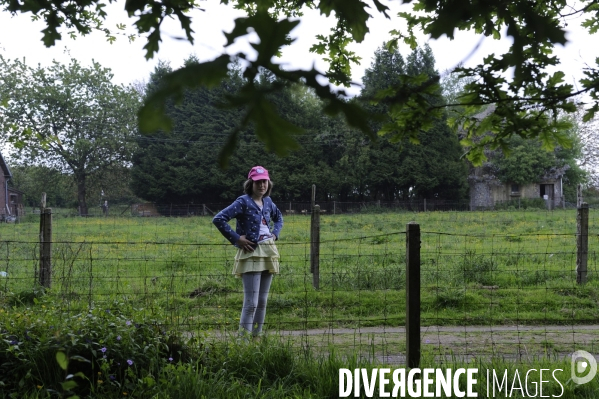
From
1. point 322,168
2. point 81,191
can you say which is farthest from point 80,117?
point 322,168

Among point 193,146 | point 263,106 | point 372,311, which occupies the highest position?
point 193,146

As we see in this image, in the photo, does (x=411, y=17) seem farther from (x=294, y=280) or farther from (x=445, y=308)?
(x=294, y=280)

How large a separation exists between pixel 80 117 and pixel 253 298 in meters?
46.2

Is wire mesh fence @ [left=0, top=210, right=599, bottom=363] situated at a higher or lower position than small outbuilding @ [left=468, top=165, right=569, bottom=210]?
lower

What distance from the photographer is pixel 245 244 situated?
5703 millimetres

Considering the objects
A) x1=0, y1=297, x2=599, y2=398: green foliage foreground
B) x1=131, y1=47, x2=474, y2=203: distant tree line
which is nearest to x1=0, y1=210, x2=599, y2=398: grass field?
x1=0, y1=297, x2=599, y2=398: green foliage foreground

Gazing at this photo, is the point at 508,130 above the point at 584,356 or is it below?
above

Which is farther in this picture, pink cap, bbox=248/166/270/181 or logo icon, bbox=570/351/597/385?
pink cap, bbox=248/166/270/181

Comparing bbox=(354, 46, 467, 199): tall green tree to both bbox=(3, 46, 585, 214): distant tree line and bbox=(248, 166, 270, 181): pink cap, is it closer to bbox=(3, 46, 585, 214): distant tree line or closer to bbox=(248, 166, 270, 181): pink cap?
bbox=(3, 46, 585, 214): distant tree line

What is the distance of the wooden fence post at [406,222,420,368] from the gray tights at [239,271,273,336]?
1.50 meters

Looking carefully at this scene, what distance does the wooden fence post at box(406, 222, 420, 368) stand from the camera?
481 centimetres

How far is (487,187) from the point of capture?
49031mm

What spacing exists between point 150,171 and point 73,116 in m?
9.06

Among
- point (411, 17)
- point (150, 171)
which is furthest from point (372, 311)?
point (150, 171)
